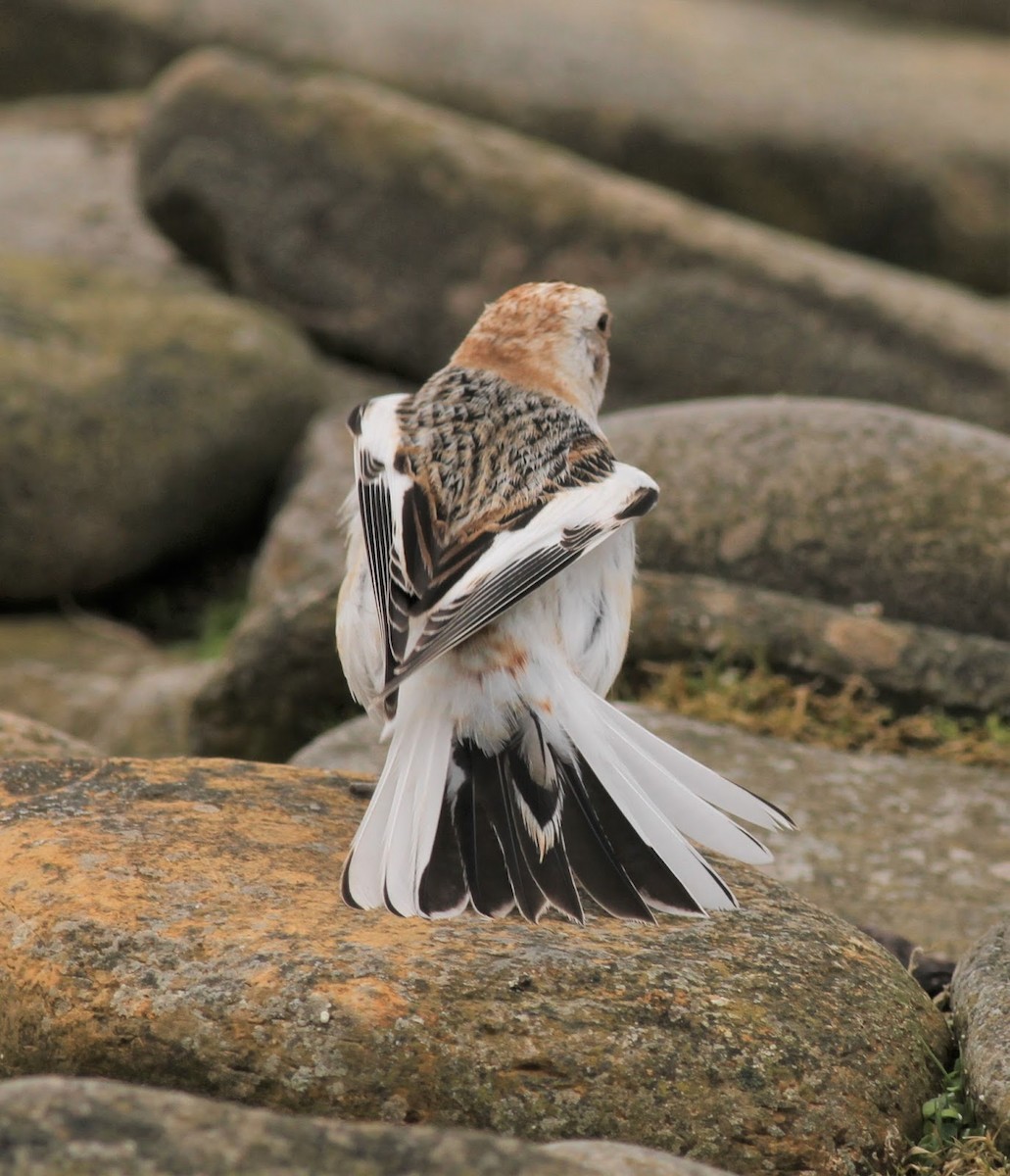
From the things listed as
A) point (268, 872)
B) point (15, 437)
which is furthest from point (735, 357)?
point (268, 872)

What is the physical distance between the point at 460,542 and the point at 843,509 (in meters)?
2.34

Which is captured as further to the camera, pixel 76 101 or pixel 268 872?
pixel 76 101

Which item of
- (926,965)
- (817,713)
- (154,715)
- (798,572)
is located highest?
(798,572)

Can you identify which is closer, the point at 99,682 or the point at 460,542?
the point at 460,542

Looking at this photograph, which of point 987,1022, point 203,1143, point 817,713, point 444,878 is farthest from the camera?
point 817,713

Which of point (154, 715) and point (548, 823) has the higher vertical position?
point (548, 823)

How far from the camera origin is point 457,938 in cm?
320

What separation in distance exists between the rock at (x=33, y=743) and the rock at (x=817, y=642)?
196 centimetres

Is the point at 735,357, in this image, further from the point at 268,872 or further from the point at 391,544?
the point at 268,872

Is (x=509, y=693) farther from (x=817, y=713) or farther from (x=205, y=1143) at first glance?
(x=817, y=713)

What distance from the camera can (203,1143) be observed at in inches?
87.1

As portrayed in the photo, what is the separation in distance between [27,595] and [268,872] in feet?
16.4

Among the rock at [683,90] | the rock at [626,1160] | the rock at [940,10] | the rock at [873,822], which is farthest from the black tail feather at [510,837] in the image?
the rock at [940,10]

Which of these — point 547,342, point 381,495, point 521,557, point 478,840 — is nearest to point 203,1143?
point 478,840
